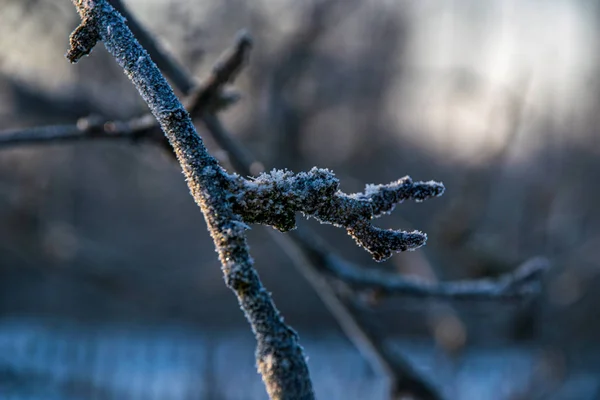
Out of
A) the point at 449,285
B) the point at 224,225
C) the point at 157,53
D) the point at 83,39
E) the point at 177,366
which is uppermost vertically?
the point at 177,366

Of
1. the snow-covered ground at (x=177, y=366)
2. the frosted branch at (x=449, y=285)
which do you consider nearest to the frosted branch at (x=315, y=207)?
the frosted branch at (x=449, y=285)

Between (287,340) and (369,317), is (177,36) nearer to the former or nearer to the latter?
(369,317)

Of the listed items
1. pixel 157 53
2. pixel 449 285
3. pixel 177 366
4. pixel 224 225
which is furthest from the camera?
pixel 177 366

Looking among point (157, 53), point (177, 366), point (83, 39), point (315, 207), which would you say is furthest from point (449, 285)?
point (177, 366)

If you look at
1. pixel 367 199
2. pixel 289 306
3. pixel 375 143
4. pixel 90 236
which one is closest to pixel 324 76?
pixel 375 143

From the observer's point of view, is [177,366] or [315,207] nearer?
[315,207]

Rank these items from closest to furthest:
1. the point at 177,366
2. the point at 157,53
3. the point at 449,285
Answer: the point at 157,53 < the point at 449,285 < the point at 177,366

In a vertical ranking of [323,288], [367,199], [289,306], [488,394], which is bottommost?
[367,199]

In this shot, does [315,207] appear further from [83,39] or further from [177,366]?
[177,366]

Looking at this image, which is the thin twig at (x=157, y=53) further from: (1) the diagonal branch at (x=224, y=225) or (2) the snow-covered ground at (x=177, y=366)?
(2) the snow-covered ground at (x=177, y=366)
